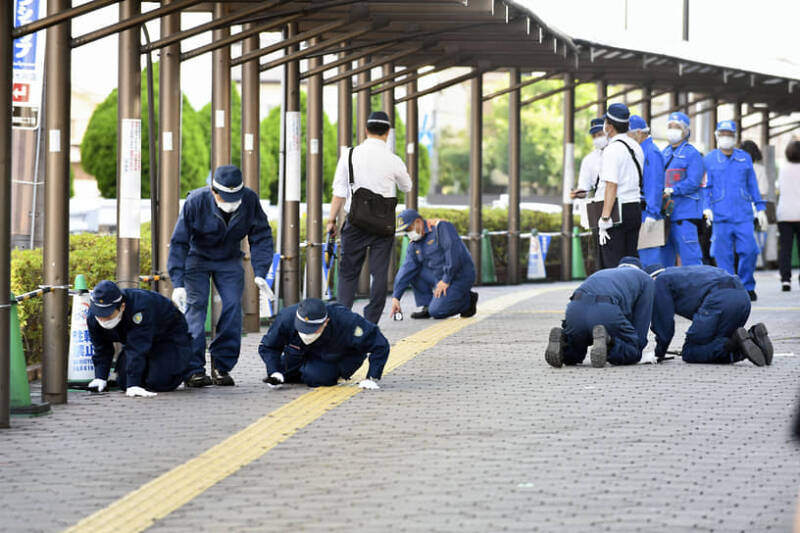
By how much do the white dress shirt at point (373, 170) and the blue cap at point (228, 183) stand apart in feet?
7.53

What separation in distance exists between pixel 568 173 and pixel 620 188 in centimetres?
931

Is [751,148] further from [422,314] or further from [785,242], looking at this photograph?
[422,314]

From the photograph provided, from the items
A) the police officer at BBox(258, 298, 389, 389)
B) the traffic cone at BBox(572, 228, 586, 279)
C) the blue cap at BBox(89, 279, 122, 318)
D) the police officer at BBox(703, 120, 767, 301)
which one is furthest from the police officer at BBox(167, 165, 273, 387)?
the traffic cone at BBox(572, 228, 586, 279)

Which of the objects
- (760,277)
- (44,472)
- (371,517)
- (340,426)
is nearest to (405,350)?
(340,426)

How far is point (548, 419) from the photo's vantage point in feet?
31.2

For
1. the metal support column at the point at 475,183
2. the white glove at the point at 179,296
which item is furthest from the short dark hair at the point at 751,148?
the white glove at the point at 179,296

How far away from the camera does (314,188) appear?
58.1ft

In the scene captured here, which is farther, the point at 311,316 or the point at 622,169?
the point at 622,169

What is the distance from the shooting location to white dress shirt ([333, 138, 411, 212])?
43.6 ft

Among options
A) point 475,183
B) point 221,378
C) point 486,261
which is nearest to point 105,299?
point 221,378

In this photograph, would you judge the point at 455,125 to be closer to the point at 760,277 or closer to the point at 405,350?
the point at 760,277

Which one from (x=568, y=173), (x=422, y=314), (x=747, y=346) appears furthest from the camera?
(x=568, y=173)

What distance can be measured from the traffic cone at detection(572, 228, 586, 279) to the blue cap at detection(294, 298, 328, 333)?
1606 centimetres

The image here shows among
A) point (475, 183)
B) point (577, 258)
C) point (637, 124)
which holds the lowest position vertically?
point (577, 258)
